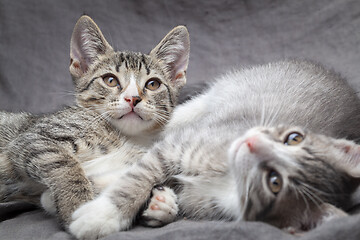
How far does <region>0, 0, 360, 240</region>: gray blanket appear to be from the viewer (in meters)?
2.48

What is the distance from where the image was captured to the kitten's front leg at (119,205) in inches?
46.4

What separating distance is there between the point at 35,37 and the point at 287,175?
211cm

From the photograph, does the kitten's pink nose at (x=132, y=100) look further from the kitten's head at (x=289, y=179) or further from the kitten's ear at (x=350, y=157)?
the kitten's ear at (x=350, y=157)

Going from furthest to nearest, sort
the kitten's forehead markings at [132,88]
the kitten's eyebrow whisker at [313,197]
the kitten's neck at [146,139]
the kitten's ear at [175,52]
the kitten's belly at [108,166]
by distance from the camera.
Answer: the kitten's ear at [175,52] → the kitten's neck at [146,139] → the kitten's forehead markings at [132,88] → the kitten's belly at [108,166] → the kitten's eyebrow whisker at [313,197]

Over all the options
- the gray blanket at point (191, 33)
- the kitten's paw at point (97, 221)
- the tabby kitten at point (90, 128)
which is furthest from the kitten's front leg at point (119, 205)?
the gray blanket at point (191, 33)

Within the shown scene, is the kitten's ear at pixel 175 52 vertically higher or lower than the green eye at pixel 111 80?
higher

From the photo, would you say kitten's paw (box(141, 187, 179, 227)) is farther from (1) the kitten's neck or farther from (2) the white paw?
(1) the kitten's neck

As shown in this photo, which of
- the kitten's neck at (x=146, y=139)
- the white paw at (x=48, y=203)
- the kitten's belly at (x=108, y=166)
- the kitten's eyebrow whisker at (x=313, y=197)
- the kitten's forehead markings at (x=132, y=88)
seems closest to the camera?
the kitten's eyebrow whisker at (x=313, y=197)

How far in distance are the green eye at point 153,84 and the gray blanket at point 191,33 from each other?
26.5 inches

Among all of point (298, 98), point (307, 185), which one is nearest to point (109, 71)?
point (298, 98)

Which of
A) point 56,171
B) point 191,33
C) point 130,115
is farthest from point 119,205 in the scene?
point 191,33

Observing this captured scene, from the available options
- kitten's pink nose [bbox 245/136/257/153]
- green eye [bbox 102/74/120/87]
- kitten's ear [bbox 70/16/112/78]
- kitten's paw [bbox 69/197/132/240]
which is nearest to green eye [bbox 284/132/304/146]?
kitten's pink nose [bbox 245/136/257/153]

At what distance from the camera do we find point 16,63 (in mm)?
2488

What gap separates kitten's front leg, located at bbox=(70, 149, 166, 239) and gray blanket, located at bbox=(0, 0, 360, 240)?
1141 millimetres
